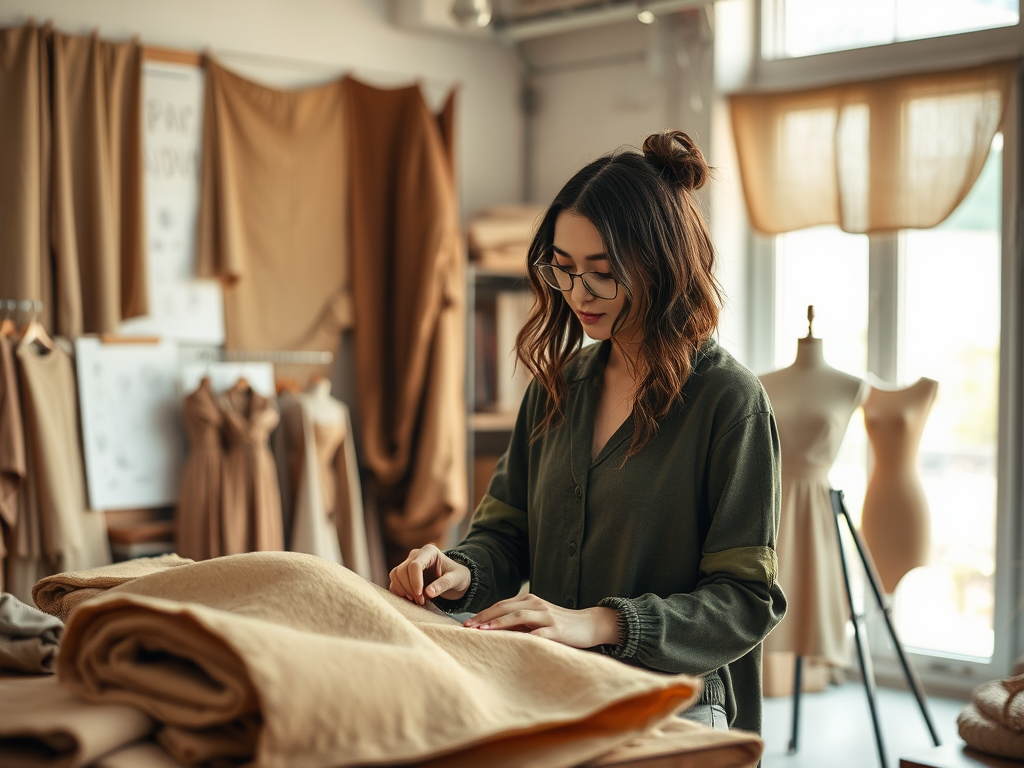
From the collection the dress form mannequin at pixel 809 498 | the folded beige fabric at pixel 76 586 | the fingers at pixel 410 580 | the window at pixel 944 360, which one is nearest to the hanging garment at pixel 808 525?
the dress form mannequin at pixel 809 498

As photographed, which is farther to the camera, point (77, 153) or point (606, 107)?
point (606, 107)

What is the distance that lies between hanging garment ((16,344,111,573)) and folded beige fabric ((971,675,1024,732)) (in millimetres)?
2442

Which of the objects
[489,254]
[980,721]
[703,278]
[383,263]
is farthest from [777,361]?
[703,278]

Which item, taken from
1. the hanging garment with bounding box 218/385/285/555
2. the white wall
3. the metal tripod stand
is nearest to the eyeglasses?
the metal tripod stand

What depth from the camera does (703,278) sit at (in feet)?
5.47

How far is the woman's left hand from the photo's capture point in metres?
1.31

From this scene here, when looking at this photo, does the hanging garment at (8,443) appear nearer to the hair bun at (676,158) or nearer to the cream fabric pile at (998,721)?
the hair bun at (676,158)

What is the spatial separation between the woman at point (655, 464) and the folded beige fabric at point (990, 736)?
2.63 feet

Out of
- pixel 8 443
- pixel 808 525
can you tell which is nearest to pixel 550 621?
pixel 808 525

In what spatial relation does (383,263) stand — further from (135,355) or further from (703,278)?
(703,278)

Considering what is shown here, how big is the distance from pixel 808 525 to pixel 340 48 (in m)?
2.48

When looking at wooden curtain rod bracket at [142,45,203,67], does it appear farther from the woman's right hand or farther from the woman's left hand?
the woman's left hand

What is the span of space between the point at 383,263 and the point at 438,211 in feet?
1.05

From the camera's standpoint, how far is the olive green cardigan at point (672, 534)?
1447 millimetres
